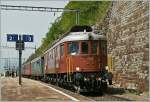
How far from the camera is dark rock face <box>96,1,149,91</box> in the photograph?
21.9 meters

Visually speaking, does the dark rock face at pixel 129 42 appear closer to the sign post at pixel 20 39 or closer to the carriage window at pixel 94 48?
the carriage window at pixel 94 48

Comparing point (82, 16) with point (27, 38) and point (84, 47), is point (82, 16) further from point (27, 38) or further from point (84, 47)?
point (84, 47)

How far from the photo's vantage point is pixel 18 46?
86.6 ft

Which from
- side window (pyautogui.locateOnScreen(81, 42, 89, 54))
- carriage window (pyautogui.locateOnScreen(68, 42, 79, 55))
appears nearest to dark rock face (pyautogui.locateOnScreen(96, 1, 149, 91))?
side window (pyautogui.locateOnScreen(81, 42, 89, 54))

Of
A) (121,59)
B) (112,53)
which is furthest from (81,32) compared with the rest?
(112,53)

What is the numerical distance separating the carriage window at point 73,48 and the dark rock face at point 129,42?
3252 millimetres

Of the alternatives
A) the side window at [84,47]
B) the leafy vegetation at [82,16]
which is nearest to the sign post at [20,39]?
the side window at [84,47]

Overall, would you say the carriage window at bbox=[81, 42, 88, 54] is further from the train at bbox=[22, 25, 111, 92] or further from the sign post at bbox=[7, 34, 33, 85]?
the sign post at bbox=[7, 34, 33, 85]

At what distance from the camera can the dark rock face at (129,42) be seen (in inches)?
864

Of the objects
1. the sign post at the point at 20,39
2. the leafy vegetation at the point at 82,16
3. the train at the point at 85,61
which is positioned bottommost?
the train at the point at 85,61

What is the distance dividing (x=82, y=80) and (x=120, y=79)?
20.3 ft

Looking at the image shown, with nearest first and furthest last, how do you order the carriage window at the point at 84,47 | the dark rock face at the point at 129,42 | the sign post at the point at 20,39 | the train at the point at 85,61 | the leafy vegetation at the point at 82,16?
the train at the point at 85,61 < the carriage window at the point at 84,47 < the dark rock face at the point at 129,42 < the sign post at the point at 20,39 < the leafy vegetation at the point at 82,16

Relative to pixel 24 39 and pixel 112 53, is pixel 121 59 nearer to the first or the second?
pixel 112 53

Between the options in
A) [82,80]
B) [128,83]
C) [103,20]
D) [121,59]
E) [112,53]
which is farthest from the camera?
[103,20]
